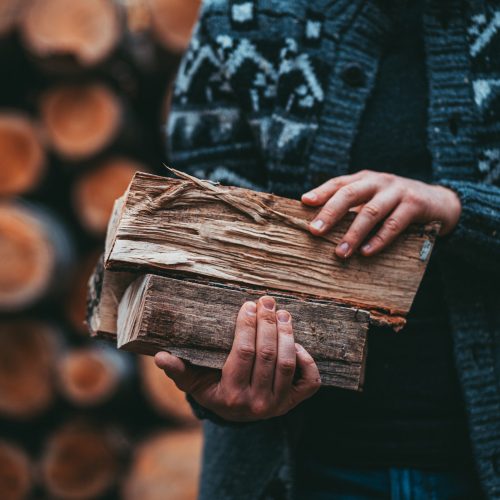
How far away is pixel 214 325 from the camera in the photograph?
725mm

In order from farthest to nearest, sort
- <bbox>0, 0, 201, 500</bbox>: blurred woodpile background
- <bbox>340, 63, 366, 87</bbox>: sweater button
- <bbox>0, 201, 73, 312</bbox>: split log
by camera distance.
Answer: <bbox>0, 0, 201, 500</bbox>: blurred woodpile background < <bbox>0, 201, 73, 312</bbox>: split log < <bbox>340, 63, 366, 87</bbox>: sweater button

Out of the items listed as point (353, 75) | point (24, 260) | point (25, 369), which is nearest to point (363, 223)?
point (353, 75)

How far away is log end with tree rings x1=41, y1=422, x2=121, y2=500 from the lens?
2156 mm

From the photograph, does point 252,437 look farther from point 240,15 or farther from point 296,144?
point 240,15

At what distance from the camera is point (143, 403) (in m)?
2.31

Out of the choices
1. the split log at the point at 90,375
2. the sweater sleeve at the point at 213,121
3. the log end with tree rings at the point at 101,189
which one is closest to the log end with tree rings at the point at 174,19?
the log end with tree rings at the point at 101,189

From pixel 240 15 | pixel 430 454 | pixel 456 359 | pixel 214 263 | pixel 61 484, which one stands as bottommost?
pixel 61 484

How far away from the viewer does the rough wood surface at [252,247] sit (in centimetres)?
72

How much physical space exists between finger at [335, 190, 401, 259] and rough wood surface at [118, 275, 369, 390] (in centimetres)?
6

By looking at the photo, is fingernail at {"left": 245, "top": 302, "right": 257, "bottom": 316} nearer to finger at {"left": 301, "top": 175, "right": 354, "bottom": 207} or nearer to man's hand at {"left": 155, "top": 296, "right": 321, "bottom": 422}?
man's hand at {"left": 155, "top": 296, "right": 321, "bottom": 422}

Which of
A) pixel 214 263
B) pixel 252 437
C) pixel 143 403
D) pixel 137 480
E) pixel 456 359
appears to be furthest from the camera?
pixel 143 403

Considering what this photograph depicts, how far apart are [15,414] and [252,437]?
4.63 feet

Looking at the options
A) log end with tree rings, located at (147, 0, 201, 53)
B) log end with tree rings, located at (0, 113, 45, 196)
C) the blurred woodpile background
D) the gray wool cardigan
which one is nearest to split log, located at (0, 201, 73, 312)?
the blurred woodpile background

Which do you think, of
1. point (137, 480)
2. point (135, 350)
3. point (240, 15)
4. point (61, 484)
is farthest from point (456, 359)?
point (61, 484)
